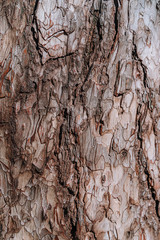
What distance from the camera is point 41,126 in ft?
2.75

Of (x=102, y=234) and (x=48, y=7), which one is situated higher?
(x=48, y=7)

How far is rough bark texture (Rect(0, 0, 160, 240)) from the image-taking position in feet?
2.73

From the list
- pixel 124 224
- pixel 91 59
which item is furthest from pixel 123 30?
pixel 124 224

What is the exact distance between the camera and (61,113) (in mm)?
839

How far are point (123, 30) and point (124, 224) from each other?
0.66 meters

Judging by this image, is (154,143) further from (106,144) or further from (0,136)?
(0,136)

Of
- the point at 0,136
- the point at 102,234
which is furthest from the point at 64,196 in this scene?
the point at 0,136

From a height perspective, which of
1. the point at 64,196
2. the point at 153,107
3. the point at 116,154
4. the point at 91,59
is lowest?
the point at 64,196

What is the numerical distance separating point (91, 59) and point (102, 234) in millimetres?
582

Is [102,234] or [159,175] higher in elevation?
[159,175]

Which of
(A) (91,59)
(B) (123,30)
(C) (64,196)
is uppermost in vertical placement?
(B) (123,30)

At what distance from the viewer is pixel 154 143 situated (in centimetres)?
89

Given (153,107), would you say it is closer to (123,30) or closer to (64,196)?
(123,30)

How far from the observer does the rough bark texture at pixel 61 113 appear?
83 centimetres
